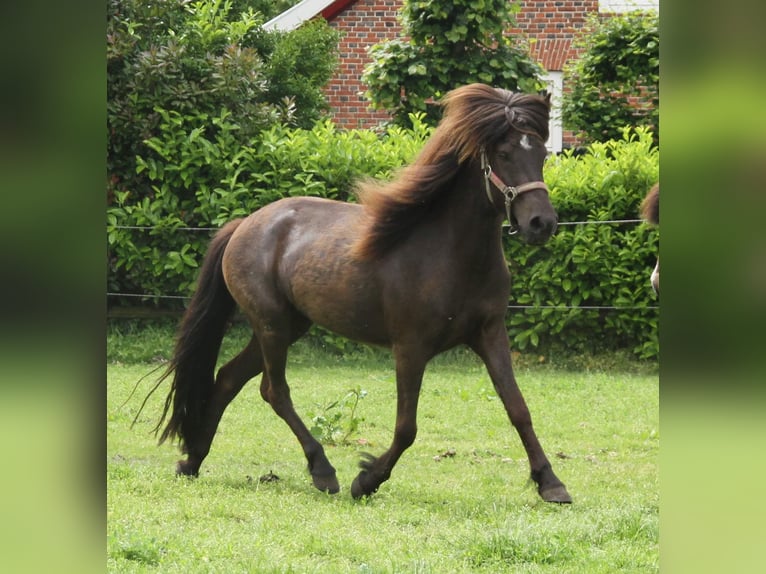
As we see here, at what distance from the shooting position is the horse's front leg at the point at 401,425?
490 centimetres

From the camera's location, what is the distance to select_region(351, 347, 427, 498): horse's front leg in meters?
4.90

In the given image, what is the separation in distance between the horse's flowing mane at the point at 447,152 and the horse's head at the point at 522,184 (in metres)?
0.06

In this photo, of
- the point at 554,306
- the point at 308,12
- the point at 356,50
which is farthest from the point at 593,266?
the point at 308,12

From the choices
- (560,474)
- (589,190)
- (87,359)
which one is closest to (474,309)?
(560,474)

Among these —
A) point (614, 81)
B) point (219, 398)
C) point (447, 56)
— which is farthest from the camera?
point (614, 81)

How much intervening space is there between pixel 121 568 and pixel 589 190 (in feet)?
24.4

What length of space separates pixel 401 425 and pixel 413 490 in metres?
0.54

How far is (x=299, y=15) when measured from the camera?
17688 mm

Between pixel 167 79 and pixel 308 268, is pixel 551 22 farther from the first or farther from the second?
pixel 308 268

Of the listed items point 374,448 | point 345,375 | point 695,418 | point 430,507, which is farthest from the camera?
point 345,375

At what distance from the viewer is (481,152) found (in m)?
4.76

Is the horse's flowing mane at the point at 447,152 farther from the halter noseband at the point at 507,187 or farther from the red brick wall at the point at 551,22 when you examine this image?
the red brick wall at the point at 551,22

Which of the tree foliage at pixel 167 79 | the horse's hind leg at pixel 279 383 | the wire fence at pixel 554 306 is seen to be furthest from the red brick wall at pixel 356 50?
the horse's hind leg at pixel 279 383

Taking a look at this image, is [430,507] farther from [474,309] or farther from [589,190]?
[589,190]
